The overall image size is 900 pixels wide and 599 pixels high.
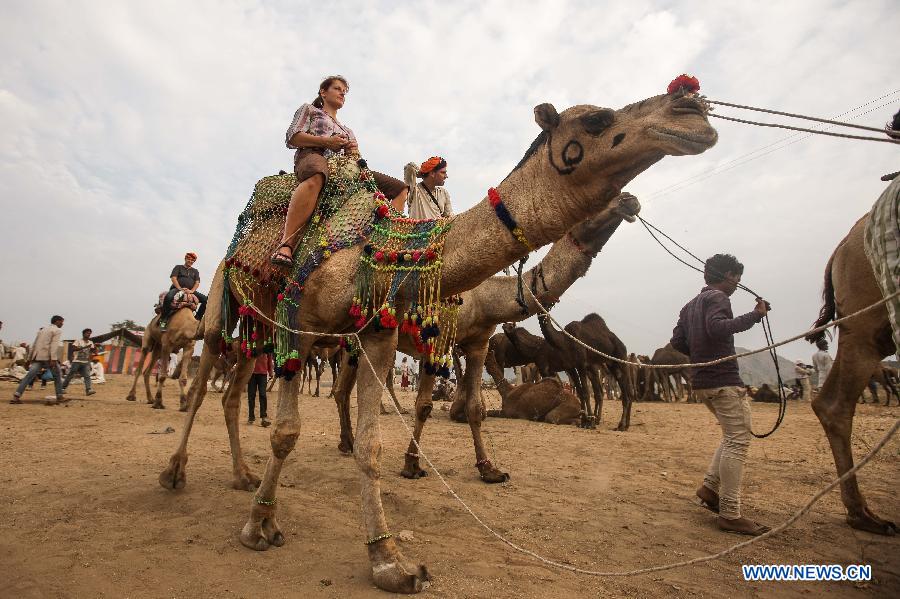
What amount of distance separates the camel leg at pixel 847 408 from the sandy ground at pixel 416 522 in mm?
217

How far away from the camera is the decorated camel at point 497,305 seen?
5.49 metres

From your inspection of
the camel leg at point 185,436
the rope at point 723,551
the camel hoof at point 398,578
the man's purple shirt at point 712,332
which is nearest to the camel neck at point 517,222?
the rope at point 723,551

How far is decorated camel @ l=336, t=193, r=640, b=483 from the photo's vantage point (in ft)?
18.0

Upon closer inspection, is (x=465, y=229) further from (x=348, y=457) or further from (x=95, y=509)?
(x=348, y=457)

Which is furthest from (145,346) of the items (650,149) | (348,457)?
(650,149)

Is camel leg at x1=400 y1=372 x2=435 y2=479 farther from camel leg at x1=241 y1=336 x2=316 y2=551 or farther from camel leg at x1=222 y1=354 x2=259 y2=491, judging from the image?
camel leg at x1=241 y1=336 x2=316 y2=551

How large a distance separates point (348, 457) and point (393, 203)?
381cm

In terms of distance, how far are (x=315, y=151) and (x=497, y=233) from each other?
5.69ft

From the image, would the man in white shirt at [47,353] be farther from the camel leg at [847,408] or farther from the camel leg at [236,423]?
the camel leg at [847,408]

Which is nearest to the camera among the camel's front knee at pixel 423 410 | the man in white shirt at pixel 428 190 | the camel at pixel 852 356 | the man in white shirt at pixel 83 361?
the camel at pixel 852 356

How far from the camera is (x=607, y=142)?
2676 millimetres

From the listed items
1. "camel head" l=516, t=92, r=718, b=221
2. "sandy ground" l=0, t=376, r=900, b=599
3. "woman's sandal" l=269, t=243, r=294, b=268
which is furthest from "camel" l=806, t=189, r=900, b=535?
"woman's sandal" l=269, t=243, r=294, b=268

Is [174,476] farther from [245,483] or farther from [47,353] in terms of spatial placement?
[47,353]

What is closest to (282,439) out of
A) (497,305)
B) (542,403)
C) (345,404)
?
(497,305)
